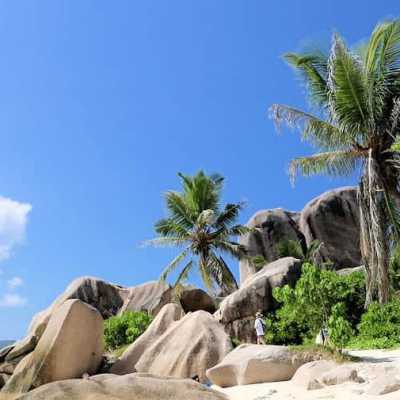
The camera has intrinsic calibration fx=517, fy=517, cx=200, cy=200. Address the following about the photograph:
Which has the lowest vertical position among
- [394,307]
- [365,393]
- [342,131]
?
[365,393]

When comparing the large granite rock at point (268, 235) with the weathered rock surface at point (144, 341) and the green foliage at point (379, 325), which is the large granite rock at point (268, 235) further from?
the green foliage at point (379, 325)

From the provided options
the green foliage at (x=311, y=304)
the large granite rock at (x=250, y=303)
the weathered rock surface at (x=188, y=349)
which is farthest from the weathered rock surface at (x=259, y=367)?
the large granite rock at (x=250, y=303)

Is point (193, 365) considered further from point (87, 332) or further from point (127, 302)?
point (127, 302)

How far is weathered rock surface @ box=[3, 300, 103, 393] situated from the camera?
12.2m

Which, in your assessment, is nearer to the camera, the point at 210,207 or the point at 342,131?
the point at 342,131

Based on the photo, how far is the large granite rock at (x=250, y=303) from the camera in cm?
1834

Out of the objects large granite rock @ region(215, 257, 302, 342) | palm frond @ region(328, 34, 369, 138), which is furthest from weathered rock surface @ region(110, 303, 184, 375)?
palm frond @ region(328, 34, 369, 138)

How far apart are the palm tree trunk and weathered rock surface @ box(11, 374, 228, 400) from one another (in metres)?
9.77

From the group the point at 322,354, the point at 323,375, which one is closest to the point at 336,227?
A: the point at 322,354

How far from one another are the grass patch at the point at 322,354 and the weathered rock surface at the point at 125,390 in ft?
10.1

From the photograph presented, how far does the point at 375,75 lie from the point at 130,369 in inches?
502

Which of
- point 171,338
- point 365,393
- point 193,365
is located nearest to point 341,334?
point 365,393

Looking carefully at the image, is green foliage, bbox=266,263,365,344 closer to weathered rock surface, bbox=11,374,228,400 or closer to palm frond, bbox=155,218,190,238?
weathered rock surface, bbox=11,374,228,400

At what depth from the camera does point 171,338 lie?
1455cm
